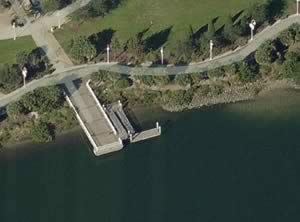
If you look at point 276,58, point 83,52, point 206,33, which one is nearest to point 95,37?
point 83,52

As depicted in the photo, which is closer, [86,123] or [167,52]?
[86,123]

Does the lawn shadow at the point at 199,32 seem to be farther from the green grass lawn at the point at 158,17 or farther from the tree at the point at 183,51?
the tree at the point at 183,51

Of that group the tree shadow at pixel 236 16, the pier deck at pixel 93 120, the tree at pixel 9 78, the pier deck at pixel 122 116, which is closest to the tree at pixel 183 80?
the pier deck at pixel 122 116

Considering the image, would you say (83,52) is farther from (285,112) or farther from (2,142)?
(285,112)

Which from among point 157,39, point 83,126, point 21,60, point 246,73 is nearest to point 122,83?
A: point 83,126

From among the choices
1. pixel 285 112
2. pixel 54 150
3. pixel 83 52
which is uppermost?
pixel 83 52

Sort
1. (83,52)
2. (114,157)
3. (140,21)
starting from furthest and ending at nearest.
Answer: (140,21)
(83,52)
(114,157)
